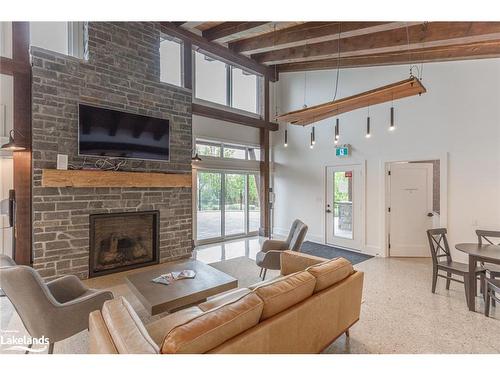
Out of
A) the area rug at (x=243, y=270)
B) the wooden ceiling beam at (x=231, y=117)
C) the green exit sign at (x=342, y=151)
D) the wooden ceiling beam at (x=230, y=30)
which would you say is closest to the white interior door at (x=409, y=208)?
the green exit sign at (x=342, y=151)

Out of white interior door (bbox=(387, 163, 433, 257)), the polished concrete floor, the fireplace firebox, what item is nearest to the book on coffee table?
the polished concrete floor

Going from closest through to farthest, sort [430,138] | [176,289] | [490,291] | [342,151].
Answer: [176,289]
[490,291]
[430,138]
[342,151]

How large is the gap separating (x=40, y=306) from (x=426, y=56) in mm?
6563

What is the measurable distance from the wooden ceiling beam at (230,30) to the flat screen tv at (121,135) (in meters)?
2.27

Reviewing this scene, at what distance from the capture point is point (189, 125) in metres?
5.36

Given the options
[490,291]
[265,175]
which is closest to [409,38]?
[490,291]

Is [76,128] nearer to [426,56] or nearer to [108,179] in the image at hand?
[108,179]

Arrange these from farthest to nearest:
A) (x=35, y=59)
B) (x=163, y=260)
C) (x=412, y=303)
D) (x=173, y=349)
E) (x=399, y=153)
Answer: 1. (x=399, y=153)
2. (x=163, y=260)
3. (x=35, y=59)
4. (x=412, y=303)
5. (x=173, y=349)

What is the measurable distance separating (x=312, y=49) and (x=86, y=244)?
5561mm

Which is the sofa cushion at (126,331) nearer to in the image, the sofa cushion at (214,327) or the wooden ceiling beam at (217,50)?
the sofa cushion at (214,327)

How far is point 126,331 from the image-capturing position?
135 centimetres
